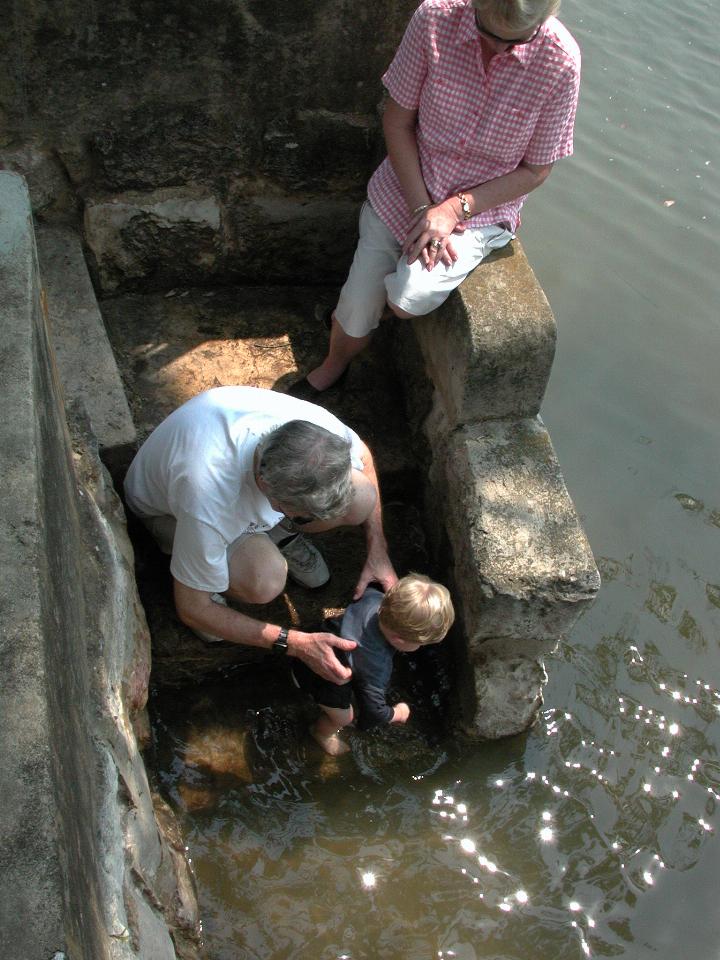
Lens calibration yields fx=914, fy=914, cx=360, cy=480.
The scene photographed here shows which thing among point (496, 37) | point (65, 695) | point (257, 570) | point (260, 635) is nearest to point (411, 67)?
point (496, 37)

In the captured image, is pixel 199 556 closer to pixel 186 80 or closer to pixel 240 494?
pixel 240 494

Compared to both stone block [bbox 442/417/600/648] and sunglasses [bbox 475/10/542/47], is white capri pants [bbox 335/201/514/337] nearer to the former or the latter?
stone block [bbox 442/417/600/648]

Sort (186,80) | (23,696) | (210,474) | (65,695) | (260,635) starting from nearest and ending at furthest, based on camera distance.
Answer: (23,696) → (65,695) → (210,474) → (260,635) → (186,80)

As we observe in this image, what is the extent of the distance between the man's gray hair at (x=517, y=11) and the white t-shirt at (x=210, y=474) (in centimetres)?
122

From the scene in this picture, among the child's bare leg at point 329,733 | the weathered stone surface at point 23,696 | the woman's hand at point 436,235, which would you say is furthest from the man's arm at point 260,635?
the woman's hand at point 436,235

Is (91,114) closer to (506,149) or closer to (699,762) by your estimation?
(506,149)

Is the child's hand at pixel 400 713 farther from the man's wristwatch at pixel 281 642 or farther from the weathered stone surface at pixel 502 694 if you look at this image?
the man's wristwatch at pixel 281 642

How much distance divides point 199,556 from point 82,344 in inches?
35.5

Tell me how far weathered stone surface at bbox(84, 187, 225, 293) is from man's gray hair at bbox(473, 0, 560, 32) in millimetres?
1291

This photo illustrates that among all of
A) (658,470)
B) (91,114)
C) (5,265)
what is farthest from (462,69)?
(658,470)

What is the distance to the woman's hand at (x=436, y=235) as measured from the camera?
2902 millimetres

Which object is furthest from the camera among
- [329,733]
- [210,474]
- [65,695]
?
Answer: [329,733]

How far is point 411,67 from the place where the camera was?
2.86 m

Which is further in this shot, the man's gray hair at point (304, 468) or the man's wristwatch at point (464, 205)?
the man's wristwatch at point (464, 205)
